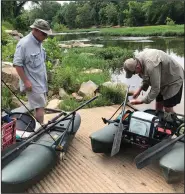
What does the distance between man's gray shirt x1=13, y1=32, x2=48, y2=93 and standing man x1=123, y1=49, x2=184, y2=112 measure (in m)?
1.10

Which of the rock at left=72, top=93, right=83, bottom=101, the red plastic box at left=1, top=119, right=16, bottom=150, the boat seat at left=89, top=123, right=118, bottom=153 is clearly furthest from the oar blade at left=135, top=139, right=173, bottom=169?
the rock at left=72, top=93, right=83, bottom=101

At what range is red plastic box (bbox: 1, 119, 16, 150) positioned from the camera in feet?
8.82

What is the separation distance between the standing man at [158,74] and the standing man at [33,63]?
109cm

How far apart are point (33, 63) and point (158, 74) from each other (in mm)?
1538

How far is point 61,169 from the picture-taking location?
10.2ft

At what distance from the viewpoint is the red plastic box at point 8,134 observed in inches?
106

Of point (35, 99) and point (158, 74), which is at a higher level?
point (158, 74)

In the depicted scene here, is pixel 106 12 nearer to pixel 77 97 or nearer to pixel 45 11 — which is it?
pixel 45 11

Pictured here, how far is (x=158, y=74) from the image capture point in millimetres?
3264

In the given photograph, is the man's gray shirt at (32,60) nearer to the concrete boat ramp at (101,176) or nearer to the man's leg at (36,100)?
Answer: the man's leg at (36,100)

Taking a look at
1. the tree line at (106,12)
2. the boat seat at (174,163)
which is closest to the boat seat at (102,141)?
the boat seat at (174,163)

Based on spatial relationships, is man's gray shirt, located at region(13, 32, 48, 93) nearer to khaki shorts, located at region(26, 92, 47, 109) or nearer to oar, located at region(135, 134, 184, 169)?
khaki shorts, located at region(26, 92, 47, 109)

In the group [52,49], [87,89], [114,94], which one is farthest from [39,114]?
[52,49]

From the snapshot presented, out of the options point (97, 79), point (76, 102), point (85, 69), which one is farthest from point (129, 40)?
point (76, 102)
